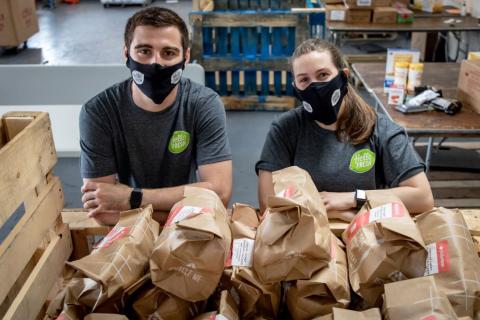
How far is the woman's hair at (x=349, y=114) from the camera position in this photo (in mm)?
1990

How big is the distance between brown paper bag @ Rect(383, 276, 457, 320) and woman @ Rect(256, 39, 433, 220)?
2.65 feet

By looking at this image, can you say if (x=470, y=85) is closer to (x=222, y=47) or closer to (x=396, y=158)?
(x=396, y=158)

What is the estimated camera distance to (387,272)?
1.21 meters

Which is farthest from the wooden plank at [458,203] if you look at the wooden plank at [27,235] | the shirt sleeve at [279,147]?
the wooden plank at [27,235]

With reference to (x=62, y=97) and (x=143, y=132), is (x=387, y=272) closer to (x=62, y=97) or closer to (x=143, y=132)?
(x=143, y=132)

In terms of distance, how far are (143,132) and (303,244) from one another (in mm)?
1141

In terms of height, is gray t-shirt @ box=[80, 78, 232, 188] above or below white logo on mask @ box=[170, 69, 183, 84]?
below

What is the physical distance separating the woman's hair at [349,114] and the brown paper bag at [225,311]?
3.27 ft

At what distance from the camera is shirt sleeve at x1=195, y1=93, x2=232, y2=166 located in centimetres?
214

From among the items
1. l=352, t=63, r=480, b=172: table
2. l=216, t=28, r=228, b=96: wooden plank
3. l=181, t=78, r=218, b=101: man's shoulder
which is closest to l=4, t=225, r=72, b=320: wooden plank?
l=181, t=78, r=218, b=101: man's shoulder

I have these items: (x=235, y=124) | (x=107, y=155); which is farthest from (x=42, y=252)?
(x=235, y=124)

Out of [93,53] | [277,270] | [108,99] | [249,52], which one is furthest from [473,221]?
[93,53]

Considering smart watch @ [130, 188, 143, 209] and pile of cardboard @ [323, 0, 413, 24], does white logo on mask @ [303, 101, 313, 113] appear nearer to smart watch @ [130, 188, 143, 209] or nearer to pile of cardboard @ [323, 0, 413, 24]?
smart watch @ [130, 188, 143, 209]

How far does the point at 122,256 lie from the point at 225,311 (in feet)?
1.00
